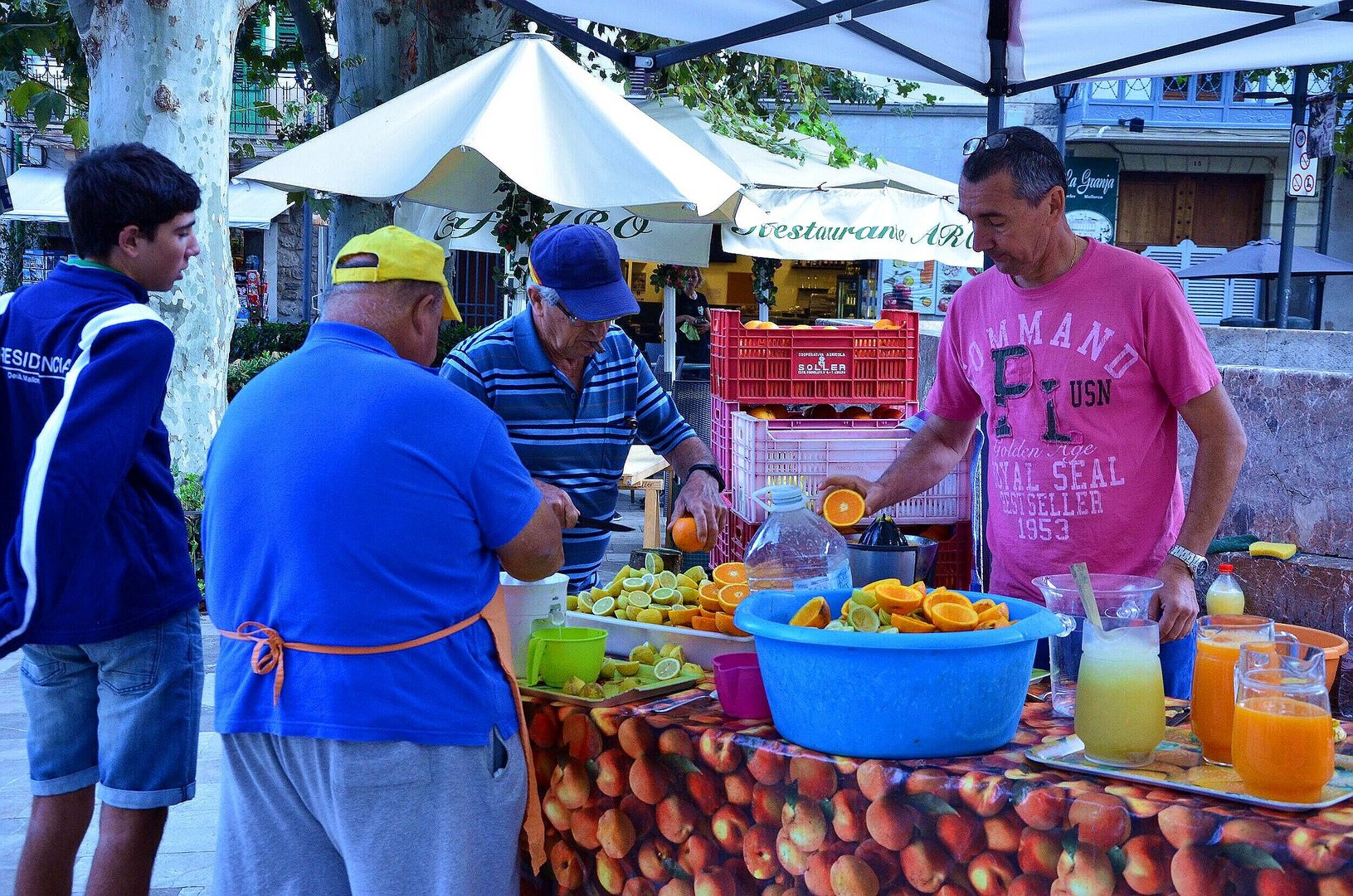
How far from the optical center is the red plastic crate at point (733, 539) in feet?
15.2

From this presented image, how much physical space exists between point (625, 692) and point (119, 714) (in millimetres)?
1240

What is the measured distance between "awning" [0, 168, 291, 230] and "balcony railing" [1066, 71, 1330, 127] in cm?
1460

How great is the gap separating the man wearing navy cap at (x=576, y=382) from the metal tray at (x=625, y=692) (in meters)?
0.66

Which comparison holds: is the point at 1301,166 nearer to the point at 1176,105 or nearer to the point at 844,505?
the point at 844,505

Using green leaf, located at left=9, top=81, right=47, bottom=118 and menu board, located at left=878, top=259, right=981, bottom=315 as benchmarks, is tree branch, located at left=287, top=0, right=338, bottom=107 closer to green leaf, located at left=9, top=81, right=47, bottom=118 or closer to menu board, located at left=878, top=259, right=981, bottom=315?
green leaf, located at left=9, top=81, right=47, bottom=118

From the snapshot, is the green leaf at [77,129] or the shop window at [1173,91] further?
the shop window at [1173,91]

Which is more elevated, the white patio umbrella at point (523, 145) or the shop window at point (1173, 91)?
the shop window at point (1173, 91)

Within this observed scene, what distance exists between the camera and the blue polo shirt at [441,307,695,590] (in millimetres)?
3336

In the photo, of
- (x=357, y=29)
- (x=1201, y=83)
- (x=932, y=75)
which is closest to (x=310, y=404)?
(x=932, y=75)

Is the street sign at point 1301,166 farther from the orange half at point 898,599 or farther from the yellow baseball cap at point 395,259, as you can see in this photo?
the yellow baseball cap at point 395,259

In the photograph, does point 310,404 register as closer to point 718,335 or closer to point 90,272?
point 90,272

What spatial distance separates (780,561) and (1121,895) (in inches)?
40.0

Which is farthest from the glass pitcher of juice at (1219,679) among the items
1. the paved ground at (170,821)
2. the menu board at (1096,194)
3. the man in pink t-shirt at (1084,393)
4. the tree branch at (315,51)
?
the menu board at (1096,194)

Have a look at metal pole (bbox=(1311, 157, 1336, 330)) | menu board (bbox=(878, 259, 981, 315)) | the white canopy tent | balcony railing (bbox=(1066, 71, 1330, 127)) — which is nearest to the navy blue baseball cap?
the white canopy tent
